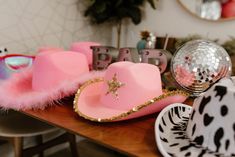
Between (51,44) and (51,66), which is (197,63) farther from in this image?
(51,44)

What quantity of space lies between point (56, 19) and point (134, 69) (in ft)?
4.13

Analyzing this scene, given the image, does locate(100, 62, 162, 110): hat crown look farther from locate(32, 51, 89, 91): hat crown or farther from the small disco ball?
locate(32, 51, 89, 91): hat crown

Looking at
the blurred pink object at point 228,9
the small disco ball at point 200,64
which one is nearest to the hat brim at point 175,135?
the small disco ball at point 200,64

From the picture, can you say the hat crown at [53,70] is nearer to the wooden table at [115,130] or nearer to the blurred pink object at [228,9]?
the wooden table at [115,130]

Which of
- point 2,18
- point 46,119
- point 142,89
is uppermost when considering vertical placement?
point 2,18

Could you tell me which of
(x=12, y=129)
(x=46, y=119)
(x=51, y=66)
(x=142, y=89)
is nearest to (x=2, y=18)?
(x=12, y=129)

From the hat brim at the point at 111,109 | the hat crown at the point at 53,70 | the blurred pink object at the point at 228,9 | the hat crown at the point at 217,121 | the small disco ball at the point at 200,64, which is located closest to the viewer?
the hat crown at the point at 217,121

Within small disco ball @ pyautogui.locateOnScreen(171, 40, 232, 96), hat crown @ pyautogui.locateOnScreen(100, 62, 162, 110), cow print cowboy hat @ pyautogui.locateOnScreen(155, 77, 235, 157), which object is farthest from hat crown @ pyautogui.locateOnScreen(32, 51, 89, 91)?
cow print cowboy hat @ pyautogui.locateOnScreen(155, 77, 235, 157)

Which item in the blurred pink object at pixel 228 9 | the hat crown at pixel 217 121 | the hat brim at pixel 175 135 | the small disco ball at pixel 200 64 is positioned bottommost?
the hat brim at pixel 175 135

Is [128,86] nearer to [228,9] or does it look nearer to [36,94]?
[36,94]

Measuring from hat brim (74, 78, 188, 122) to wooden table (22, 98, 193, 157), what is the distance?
2 centimetres

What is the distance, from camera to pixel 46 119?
0.82 meters

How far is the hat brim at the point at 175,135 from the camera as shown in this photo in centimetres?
56

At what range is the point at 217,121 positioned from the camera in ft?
1.78
